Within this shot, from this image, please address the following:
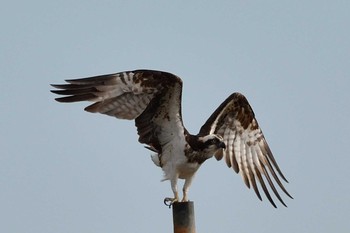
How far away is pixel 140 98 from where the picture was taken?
1073 centimetres

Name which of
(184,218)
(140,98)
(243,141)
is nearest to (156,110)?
(140,98)

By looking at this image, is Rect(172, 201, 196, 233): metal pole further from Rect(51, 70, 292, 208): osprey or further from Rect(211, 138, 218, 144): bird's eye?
Rect(211, 138, 218, 144): bird's eye

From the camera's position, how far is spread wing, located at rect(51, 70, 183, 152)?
34.0ft

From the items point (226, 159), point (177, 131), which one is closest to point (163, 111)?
point (177, 131)

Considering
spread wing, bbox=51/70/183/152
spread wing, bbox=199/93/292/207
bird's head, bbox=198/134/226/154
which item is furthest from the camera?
spread wing, bbox=199/93/292/207

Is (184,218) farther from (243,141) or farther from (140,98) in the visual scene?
(243,141)

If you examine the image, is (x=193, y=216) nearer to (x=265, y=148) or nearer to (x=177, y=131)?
(x=177, y=131)

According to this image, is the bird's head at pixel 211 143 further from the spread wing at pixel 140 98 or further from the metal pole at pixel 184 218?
the metal pole at pixel 184 218

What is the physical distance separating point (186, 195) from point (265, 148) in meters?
2.89

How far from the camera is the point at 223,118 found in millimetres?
12344

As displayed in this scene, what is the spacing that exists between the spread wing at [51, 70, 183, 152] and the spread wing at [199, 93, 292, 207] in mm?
1245

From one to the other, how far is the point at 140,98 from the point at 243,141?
269 centimetres

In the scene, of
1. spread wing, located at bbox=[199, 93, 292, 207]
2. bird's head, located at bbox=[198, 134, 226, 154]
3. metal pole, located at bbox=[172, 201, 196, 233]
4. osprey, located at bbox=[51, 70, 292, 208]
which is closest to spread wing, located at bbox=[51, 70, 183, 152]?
osprey, located at bbox=[51, 70, 292, 208]

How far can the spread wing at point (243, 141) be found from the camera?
39.6ft
